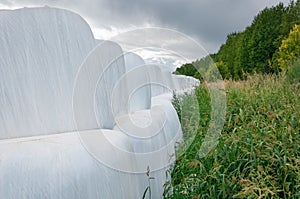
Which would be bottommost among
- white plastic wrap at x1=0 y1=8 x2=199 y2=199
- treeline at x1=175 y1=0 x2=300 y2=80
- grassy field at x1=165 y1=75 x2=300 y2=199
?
grassy field at x1=165 y1=75 x2=300 y2=199

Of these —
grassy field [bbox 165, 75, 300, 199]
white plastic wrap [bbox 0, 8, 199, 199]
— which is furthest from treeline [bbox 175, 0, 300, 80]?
white plastic wrap [bbox 0, 8, 199, 199]

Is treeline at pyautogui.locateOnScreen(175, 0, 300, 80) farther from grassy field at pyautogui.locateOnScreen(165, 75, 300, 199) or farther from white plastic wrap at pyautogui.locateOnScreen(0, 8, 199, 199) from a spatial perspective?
white plastic wrap at pyautogui.locateOnScreen(0, 8, 199, 199)

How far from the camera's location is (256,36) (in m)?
11.5

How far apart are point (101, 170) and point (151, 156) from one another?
0.95 metres

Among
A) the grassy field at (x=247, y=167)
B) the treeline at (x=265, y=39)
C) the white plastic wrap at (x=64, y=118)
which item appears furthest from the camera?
the treeline at (x=265, y=39)

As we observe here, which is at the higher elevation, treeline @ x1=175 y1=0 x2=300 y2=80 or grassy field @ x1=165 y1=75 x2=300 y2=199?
treeline @ x1=175 y1=0 x2=300 y2=80

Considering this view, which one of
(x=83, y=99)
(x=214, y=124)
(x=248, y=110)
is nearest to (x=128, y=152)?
(x=83, y=99)

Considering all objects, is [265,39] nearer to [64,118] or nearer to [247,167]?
[247,167]

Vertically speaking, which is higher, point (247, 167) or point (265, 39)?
point (265, 39)

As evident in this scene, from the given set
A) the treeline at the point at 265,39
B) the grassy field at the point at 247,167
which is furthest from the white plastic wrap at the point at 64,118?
the treeline at the point at 265,39

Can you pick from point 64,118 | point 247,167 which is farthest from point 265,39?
point 64,118

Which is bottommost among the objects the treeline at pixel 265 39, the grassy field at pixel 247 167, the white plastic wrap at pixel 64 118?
the grassy field at pixel 247 167

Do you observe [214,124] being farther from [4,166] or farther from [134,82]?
[4,166]

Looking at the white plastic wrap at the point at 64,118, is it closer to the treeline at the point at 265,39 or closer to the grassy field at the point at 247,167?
the grassy field at the point at 247,167
